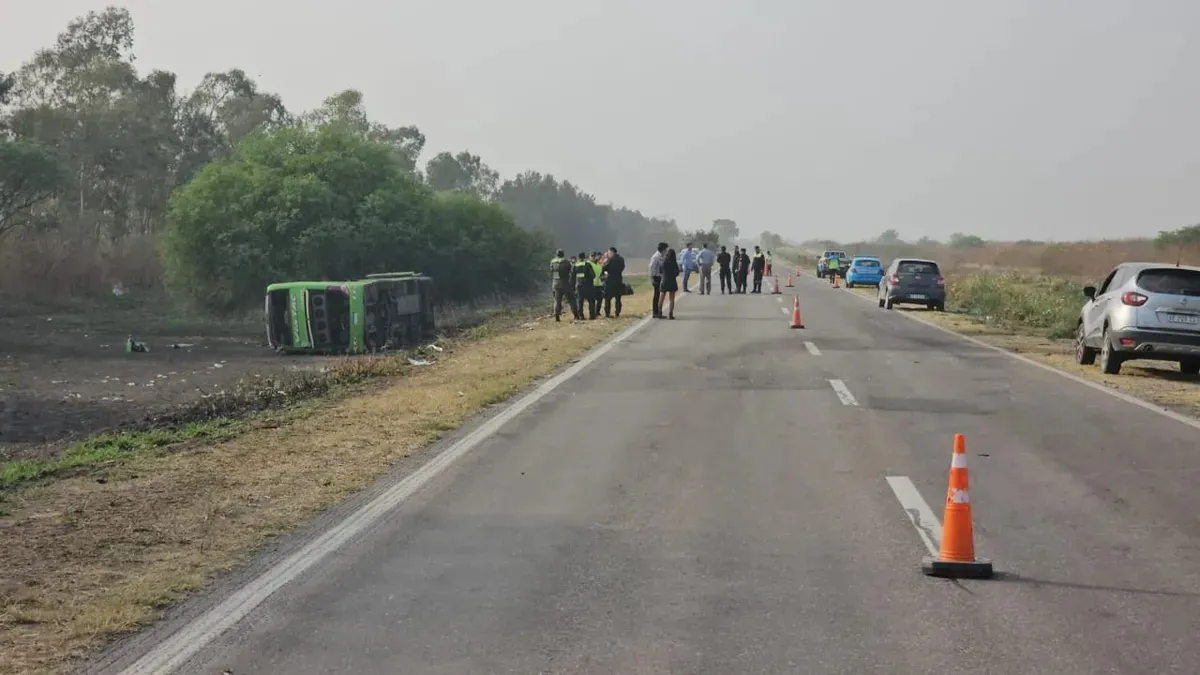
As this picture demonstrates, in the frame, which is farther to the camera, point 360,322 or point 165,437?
point 360,322

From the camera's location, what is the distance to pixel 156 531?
8312mm

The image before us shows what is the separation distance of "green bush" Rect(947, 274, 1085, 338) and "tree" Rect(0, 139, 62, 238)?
3671 centimetres

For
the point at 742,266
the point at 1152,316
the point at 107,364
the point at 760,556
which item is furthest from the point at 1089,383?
the point at 742,266

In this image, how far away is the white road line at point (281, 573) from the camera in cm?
565

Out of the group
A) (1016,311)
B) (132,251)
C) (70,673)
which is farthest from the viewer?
(132,251)

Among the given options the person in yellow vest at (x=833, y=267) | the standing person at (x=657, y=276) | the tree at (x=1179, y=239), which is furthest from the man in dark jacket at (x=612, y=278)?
the tree at (x=1179, y=239)

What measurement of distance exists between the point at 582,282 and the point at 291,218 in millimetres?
16530

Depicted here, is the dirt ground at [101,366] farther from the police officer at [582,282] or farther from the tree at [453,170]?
the tree at [453,170]

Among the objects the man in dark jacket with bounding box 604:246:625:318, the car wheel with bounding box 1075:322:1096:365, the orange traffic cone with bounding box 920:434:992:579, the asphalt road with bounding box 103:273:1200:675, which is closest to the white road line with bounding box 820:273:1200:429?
the asphalt road with bounding box 103:273:1200:675

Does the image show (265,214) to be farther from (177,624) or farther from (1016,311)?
(177,624)

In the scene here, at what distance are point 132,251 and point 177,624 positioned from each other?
60.1 m

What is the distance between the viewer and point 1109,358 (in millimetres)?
18875

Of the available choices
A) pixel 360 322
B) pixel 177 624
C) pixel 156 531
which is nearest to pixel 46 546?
pixel 156 531

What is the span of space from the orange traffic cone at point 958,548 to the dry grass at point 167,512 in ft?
12.7
